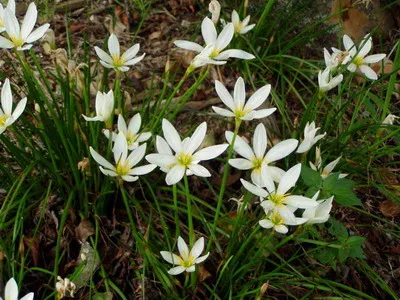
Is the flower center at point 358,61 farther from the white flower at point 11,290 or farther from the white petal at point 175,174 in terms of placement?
the white flower at point 11,290

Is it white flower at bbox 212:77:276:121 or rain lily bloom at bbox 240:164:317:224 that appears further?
white flower at bbox 212:77:276:121

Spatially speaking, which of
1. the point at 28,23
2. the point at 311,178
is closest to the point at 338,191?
the point at 311,178

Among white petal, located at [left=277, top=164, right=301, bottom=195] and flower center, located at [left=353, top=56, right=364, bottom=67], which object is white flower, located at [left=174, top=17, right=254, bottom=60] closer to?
white petal, located at [left=277, top=164, right=301, bottom=195]

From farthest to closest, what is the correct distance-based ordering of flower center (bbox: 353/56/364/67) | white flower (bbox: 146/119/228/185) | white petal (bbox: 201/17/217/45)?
flower center (bbox: 353/56/364/67), white petal (bbox: 201/17/217/45), white flower (bbox: 146/119/228/185)

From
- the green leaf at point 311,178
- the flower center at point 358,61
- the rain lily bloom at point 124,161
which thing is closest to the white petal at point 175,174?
the rain lily bloom at point 124,161

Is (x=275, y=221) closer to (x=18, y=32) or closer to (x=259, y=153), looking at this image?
(x=259, y=153)

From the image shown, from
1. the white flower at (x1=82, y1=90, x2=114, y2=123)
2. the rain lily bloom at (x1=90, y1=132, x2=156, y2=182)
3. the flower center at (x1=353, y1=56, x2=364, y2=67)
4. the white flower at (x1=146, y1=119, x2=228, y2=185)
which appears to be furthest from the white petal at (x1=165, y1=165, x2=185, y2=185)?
the flower center at (x1=353, y1=56, x2=364, y2=67)

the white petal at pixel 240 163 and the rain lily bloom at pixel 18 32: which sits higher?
the rain lily bloom at pixel 18 32

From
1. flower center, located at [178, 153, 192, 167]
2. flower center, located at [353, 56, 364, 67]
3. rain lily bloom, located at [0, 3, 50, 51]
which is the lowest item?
flower center, located at [353, 56, 364, 67]

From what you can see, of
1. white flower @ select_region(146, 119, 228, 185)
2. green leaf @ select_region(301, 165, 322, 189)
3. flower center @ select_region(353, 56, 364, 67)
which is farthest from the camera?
flower center @ select_region(353, 56, 364, 67)
